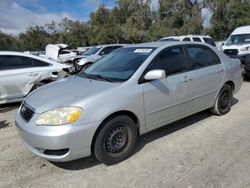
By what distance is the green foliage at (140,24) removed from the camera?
38.7 meters

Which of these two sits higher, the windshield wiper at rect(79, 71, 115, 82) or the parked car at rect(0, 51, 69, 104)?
the windshield wiper at rect(79, 71, 115, 82)

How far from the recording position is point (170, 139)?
14.9 ft

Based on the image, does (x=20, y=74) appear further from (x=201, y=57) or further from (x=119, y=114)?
(x=201, y=57)

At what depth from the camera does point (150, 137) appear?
4645 mm

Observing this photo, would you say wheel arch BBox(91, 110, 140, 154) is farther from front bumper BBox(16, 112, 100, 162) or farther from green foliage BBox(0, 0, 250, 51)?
green foliage BBox(0, 0, 250, 51)

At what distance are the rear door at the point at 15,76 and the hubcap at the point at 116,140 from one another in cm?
409

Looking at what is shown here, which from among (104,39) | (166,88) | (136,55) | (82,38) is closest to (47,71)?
(136,55)

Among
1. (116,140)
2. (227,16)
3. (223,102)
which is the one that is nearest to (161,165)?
(116,140)

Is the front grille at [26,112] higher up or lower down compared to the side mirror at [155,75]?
lower down

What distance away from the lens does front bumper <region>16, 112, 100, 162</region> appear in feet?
10.8

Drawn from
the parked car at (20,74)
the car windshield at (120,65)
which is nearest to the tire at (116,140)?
the car windshield at (120,65)

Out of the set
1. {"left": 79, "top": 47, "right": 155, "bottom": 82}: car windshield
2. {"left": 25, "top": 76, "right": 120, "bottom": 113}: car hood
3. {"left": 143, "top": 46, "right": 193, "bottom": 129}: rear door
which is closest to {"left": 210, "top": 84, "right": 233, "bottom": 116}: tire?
{"left": 143, "top": 46, "right": 193, "bottom": 129}: rear door

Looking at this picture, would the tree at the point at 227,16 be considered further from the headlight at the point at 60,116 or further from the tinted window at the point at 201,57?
the headlight at the point at 60,116

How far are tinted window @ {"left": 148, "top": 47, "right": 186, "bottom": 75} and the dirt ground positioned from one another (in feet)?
3.69
